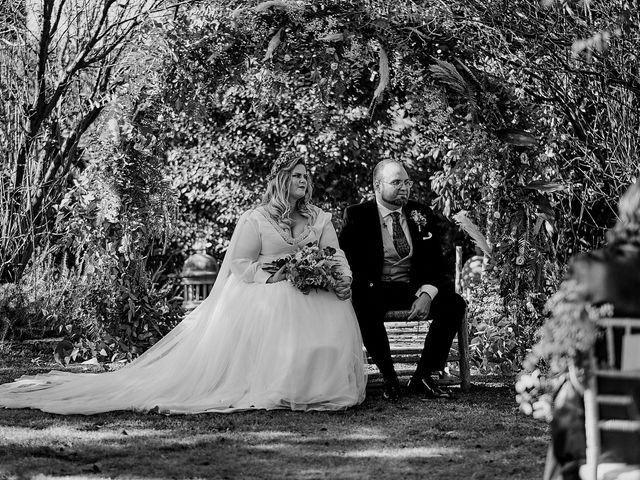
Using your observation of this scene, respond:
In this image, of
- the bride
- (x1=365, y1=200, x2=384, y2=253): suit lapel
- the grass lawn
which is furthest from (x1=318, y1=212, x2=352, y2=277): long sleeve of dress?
the grass lawn

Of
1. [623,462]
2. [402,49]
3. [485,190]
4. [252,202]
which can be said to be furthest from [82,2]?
[623,462]

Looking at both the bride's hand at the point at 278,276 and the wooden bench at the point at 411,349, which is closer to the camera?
the bride's hand at the point at 278,276

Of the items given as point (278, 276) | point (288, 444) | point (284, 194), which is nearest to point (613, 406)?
point (288, 444)

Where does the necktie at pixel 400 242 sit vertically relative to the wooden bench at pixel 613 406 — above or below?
above

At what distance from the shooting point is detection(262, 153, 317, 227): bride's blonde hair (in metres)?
6.46

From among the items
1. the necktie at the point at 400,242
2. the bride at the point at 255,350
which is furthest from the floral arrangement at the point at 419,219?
the bride at the point at 255,350

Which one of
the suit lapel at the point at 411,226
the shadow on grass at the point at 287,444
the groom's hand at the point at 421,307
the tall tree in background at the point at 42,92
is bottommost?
the shadow on grass at the point at 287,444

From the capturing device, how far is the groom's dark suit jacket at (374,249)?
6.45m

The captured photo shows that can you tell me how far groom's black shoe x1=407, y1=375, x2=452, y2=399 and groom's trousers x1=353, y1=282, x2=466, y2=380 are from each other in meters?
0.04

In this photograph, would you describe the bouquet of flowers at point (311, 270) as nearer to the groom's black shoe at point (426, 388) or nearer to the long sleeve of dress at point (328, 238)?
the long sleeve of dress at point (328, 238)

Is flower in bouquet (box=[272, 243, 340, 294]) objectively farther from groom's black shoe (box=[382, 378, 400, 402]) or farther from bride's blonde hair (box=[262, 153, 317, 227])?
groom's black shoe (box=[382, 378, 400, 402])

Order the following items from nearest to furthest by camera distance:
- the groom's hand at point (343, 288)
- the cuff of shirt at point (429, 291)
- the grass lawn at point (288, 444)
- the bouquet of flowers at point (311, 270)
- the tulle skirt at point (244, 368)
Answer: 1. the grass lawn at point (288, 444)
2. the tulle skirt at point (244, 368)
3. the bouquet of flowers at point (311, 270)
4. the groom's hand at point (343, 288)
5. the cuff of shirt at point (429, 291)

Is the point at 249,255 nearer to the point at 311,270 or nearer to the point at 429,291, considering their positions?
the point at 311,270

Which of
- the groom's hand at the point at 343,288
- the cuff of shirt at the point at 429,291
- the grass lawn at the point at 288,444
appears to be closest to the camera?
the grass lawn at the point at 288,444
